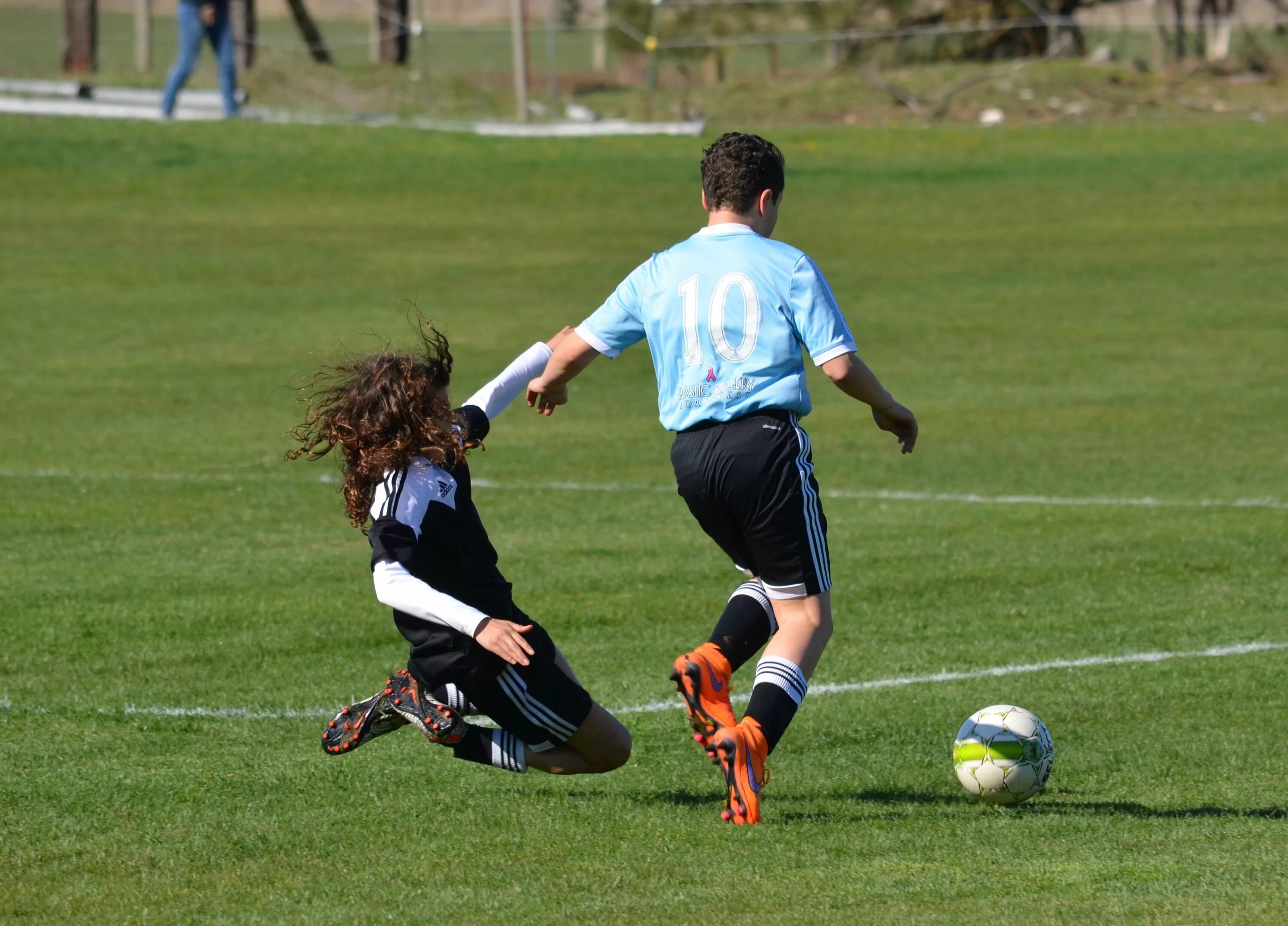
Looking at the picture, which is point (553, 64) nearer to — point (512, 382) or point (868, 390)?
point (512, 382)

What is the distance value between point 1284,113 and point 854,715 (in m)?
24.5

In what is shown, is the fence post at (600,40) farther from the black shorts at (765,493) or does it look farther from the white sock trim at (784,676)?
the white sock trim at (784,676)

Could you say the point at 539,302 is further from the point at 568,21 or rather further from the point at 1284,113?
the point at 1284,113

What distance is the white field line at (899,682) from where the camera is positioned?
6.86 metres

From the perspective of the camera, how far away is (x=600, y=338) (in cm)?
588

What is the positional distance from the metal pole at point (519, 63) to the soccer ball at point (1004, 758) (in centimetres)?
2253

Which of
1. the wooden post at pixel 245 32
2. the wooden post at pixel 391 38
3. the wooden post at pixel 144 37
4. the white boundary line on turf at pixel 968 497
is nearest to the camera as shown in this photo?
the white boundary line on turf at pixel 968 497

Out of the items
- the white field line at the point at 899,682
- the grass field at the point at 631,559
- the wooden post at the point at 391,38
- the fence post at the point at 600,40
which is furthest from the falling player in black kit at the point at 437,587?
the wooden post at the point at 391,38

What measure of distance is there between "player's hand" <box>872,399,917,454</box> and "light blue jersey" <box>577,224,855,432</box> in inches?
9.7

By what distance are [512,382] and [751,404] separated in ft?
2.94

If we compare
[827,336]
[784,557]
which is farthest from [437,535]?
→ [827,336]

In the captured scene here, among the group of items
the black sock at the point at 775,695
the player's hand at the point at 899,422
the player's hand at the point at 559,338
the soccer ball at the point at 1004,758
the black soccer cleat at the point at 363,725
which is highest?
the player's hand at the point at 559,338

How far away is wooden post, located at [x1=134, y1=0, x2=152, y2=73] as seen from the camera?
→ 34.5 m

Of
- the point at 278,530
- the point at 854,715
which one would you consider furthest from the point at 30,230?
the point at 854,715
